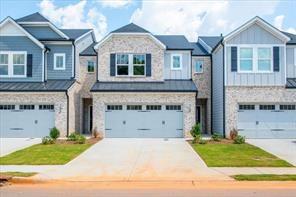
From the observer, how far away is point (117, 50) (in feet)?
96.1

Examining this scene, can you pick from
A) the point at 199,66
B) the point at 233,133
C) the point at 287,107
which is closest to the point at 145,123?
the point at 233,133

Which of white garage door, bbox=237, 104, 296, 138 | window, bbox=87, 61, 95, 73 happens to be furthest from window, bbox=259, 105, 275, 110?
window, bbox=87, 61, 95, 73

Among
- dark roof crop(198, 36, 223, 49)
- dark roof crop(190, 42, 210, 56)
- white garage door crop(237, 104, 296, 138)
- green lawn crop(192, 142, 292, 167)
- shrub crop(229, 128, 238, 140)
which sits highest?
dark roof crop(198, 36, 223, 49)

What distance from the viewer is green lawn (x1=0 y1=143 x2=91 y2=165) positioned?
54.9ft

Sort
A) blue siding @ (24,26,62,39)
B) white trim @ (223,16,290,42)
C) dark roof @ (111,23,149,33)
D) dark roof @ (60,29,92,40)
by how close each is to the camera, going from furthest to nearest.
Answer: dark roof @ (60,29,92,40) < blue siding @ (24,26,62,39) < dark roof @ (111,23,149,33) < white trim @ (223,16,290,42)

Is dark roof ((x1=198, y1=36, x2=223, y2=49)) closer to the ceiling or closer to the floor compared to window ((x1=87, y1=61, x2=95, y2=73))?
closer to the ceiling

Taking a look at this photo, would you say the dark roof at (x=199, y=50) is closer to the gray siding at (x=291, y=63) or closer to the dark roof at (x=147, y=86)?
the dark roof at (x=147, y=86)

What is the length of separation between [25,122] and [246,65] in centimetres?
1538

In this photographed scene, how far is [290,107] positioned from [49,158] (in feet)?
54.7

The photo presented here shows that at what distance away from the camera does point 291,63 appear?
28.6 m

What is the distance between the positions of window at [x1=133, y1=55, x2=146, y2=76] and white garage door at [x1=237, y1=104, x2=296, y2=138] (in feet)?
24.5

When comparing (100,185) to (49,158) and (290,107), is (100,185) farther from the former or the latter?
(290,107)

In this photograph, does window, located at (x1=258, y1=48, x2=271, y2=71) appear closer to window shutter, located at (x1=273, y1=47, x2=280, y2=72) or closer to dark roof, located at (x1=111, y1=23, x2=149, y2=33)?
window shutter, located at (x1=273, y1=47, x2=280, y2=72)

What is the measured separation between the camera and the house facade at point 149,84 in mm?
26641
